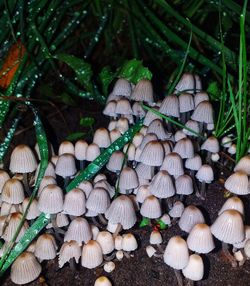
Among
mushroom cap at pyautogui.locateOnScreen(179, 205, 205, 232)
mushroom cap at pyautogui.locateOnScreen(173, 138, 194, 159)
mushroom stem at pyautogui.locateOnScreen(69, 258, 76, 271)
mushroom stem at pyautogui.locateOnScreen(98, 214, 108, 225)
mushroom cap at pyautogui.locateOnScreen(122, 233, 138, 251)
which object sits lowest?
mushroom stem at pyautogui.locateOnScreen(69, 258, 76, 271)

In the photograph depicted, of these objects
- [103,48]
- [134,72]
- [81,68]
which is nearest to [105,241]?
[134,72]

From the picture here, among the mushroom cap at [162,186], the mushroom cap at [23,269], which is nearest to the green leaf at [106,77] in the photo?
the mushroom cap at [162,186]

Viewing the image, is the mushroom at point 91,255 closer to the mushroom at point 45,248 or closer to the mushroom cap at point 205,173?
the mushroom at point 45,248

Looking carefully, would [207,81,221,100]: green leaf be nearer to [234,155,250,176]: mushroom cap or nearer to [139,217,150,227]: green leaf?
[234,155,250,176]: mushroom cap

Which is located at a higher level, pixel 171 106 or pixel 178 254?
pixel 171 106

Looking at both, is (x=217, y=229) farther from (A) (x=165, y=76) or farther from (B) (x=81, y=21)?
(B) (x=81, y=21)

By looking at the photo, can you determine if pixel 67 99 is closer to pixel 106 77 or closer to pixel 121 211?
pixel 106 77

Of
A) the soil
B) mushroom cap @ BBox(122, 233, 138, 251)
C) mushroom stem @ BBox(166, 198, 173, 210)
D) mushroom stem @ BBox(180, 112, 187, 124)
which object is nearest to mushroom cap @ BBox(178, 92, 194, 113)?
mushroom stem @ BBox(180, 112, 187, 124)
